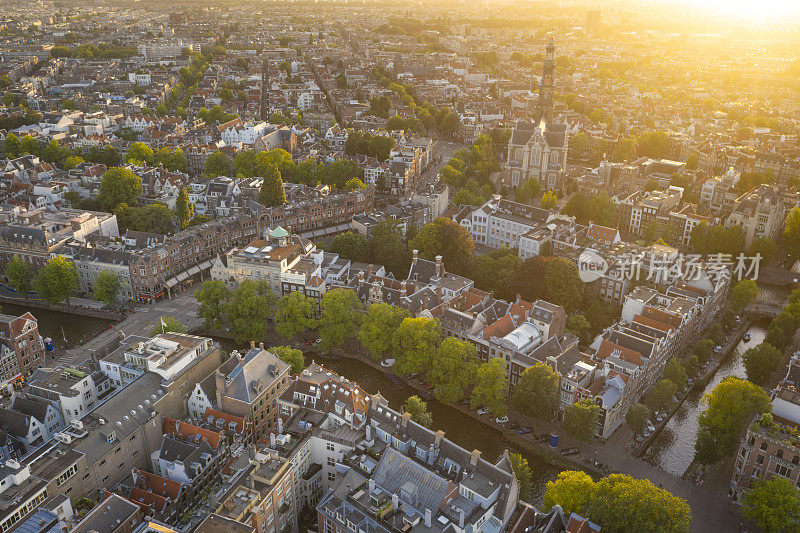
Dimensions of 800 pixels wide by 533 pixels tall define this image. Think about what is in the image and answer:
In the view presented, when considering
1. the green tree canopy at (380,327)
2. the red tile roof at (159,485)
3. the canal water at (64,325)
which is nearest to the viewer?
the red tile roof at (159,485)

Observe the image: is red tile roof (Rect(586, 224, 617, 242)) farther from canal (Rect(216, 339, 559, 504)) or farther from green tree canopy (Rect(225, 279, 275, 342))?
green tree canopy (Rect(225, 279, 275, 342))

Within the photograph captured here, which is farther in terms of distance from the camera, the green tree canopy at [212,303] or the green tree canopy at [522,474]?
the green tree canopy at [212,303]

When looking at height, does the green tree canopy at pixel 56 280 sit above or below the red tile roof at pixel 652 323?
below

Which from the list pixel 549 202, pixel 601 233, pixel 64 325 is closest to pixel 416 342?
pixel 601 233

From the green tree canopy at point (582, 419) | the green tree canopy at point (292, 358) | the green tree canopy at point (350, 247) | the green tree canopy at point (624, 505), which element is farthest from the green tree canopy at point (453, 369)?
the green tree canopy at point (350, 247)

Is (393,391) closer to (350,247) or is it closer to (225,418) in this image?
(225,418)

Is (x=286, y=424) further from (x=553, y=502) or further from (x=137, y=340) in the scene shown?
(x=553, y=502)

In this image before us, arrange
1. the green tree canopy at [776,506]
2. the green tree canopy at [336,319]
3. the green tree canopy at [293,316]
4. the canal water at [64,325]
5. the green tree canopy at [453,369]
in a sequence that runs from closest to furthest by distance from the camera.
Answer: the green tree canopy at [776,506]
the green tree canopy at [453,369]
the green tree canopy at [336,319]
the green tree canopy at [293,316]
the canal water at [64,325]

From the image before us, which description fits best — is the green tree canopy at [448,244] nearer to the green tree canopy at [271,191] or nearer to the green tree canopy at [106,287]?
the green tree canopy at [271,191]
